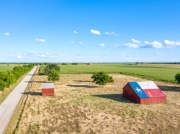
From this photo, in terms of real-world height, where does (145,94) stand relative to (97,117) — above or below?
above

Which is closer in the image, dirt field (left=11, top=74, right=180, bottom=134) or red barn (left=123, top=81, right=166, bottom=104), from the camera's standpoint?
dirt field (left=11, top=74, right=180, bottom=134)

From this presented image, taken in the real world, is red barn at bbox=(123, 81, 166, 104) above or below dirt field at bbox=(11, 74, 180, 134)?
above

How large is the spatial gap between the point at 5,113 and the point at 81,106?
11.0 meters

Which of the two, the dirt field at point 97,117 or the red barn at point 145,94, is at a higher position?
the red barn at point 145,94

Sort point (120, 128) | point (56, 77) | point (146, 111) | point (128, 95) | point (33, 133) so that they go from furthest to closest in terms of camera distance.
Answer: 1. point (56, 77)
2. point (128, 95)
3. point (146, 111)
4. point (120, 128)
5. point (33, 133)

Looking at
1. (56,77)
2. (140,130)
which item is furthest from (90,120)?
(56,77)

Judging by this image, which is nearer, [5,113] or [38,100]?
[5,113]

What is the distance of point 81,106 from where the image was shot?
109 feet

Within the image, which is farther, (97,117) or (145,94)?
(145,94)

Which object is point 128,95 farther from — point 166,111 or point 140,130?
point 140,130

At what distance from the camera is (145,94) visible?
35.7 meters

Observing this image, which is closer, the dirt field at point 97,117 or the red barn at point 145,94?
the dirt field at point 97,117

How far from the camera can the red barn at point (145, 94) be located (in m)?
35.1

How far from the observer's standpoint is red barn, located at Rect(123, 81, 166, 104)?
3509 cm
